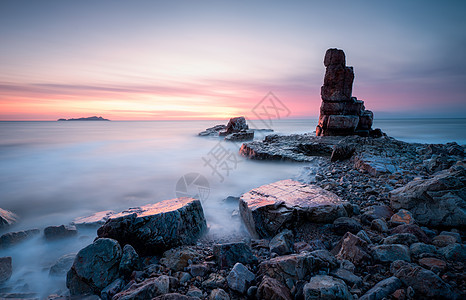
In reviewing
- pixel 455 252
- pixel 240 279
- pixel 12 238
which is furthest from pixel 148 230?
pixel 455 252

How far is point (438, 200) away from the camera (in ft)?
10.7

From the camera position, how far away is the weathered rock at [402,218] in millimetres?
3246

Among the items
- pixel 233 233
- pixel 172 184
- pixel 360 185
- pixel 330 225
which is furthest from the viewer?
pixel 172 184

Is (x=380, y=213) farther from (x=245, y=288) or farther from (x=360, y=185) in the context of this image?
(x=245, y=288)

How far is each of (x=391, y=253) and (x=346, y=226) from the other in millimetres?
821

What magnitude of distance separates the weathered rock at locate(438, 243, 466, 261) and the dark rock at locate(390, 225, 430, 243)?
0.27 metres

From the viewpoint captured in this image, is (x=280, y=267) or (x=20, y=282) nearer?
(x=280, y=267)

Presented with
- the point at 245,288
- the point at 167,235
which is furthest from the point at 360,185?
the point at 167,235

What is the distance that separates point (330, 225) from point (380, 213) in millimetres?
934

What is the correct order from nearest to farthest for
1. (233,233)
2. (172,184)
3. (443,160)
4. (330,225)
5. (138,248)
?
(138,248) < (330,225) < (233,233) < (443,160) < (172,184)

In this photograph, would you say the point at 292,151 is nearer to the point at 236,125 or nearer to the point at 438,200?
the point at 438,200

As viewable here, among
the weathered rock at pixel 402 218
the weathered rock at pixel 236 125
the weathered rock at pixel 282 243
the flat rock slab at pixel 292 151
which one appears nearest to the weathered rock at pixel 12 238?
the weathered rock at pixel 282 243

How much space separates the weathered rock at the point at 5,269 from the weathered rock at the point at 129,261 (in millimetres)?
2158

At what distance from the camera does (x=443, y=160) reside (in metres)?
6.11
